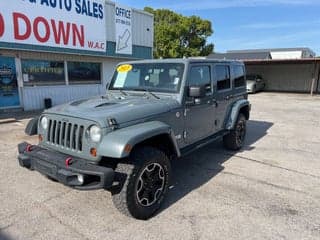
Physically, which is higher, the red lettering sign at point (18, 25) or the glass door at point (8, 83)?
the red lettering sign at point (18, 25)

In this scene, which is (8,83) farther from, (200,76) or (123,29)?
(200,76)

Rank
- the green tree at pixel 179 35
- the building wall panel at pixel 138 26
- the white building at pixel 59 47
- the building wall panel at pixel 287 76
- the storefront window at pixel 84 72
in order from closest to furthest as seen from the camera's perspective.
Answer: the white building at pixel 59 47
the storefront window at pixel 84 72
the building wall panel at pixel 138 26
the building wall panel at pixel 287 76
the green tree at pixel 179 35

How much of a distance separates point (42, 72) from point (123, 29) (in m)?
4.96

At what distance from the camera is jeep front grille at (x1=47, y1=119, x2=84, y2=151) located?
3113 millimetres

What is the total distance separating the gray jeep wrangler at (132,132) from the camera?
2930 millimetres

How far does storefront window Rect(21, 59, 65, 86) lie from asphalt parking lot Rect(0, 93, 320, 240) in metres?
6.24

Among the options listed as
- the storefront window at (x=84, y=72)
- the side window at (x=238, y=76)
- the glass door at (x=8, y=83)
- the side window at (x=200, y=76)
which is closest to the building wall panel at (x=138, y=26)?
the storefront window at (x=84, y=72)

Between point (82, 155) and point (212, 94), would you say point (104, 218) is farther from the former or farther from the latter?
point (212, 94)

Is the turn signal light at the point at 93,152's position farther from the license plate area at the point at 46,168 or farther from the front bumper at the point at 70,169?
the license plate area at the point at 46,168

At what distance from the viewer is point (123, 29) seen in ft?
46.5

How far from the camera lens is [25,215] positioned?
3340mm

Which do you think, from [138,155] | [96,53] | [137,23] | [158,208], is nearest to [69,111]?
[138,155]

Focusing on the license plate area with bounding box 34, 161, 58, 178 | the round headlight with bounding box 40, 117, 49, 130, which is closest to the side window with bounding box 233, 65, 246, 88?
the round headlight with bounding box 40, 117, 49, 130

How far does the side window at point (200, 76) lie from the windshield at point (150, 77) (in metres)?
0.24
